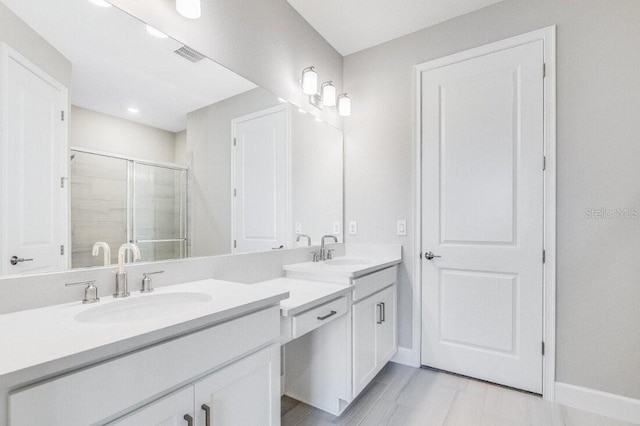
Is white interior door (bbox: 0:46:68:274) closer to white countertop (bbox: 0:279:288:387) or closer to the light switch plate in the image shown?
white countertop (bbox: 0:279:288:387)

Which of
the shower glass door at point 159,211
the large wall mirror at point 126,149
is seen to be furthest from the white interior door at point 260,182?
the shower glass door at point 159,211

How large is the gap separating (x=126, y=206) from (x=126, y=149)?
0.24m

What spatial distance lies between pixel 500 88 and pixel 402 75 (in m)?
0.72

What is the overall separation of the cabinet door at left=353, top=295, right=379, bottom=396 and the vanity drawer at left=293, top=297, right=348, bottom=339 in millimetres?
163

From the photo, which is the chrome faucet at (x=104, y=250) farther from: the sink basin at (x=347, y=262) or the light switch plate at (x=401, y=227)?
the light switch plate at (x=401, y=227)

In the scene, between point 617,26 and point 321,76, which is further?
point 321,76

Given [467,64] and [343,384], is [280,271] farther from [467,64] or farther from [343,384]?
[467,64]

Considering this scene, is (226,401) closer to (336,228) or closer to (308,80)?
(336,228)

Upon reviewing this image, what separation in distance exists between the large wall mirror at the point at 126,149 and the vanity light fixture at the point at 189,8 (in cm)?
14

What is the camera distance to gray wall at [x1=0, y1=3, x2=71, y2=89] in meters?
0.96

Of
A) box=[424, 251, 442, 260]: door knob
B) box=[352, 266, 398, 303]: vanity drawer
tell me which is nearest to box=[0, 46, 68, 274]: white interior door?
box=[352, 266, 398, 303]: vanity drawer

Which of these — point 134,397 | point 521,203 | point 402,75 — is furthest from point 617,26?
point 134,397

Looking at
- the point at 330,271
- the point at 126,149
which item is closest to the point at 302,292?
the point at 330,271

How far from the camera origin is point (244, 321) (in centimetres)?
108
